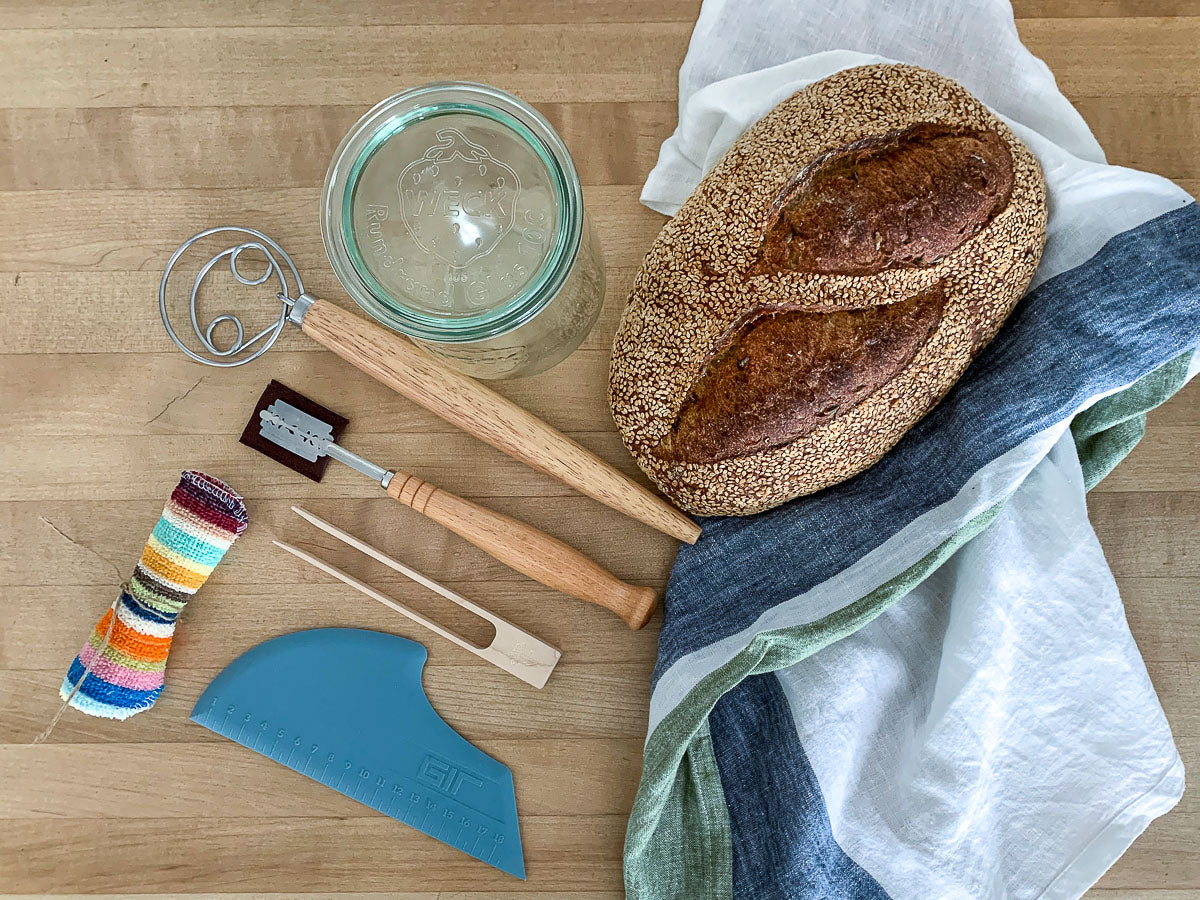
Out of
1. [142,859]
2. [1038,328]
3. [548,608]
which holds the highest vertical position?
[1038,328]

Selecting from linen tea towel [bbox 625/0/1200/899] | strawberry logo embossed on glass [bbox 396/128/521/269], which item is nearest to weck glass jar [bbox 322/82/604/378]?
strawberry logo embossed on glass [bbox 396/128/521/269]

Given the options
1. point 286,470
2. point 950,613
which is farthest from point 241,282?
point 950,613

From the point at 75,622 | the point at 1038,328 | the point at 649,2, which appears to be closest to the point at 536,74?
the point at 649,2

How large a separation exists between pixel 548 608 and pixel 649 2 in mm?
624

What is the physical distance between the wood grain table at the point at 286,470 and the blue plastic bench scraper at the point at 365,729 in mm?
22

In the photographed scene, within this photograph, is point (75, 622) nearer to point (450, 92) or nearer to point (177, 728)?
point (177, 728)

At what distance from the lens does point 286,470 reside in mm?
852

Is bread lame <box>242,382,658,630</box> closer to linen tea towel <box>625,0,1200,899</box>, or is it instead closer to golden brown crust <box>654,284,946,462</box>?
linen tea towel <box>625,0,1200,899</box>

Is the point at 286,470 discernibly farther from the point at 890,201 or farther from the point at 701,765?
the point at 890,201

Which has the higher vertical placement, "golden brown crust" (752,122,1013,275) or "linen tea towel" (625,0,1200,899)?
"golden brown crust" (752,122,1013,275)

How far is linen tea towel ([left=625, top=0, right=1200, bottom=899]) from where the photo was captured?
697mm

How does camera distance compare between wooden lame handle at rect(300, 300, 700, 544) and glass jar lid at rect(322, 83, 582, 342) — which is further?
wooden lame handle at rect(300, 300, 700, 544)

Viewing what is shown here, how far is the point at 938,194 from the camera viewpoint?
2.17ft

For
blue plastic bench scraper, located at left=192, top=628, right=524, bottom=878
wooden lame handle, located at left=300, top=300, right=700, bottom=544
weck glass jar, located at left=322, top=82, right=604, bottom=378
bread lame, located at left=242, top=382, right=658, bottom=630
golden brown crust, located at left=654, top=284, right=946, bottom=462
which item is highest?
weck glass jar, located at left=322, top=82, right=604, bottom=378
